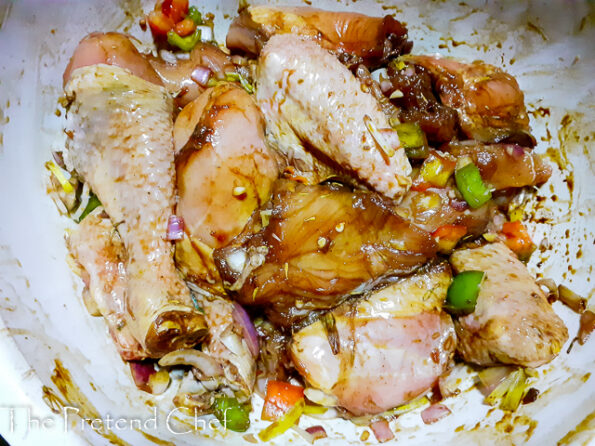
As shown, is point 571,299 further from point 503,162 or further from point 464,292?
point 503,162

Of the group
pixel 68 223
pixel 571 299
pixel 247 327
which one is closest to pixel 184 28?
pixel 68 223

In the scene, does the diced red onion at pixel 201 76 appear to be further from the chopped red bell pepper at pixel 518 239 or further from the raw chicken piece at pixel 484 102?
the chopped red bell pepper at pixel 518 239

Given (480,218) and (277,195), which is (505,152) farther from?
(277,195)

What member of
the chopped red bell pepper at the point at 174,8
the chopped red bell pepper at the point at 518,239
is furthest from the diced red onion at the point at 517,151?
the chopped red bell pepper at the point at 174,8

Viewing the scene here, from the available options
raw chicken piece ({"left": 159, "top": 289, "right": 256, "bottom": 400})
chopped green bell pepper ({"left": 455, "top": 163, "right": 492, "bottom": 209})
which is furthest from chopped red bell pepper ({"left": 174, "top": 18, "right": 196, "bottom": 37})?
chopped green bell pepper ({"left": 455, "top": 163, "right": 492, "bottom": 209})

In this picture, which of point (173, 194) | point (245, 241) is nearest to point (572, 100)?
point (245, 241)
